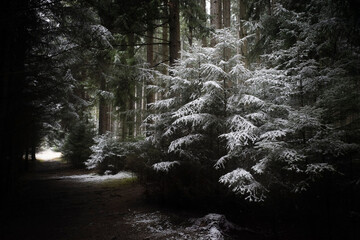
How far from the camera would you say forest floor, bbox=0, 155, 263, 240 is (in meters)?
4.68

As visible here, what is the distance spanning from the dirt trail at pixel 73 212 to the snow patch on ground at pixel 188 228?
37 centimetres

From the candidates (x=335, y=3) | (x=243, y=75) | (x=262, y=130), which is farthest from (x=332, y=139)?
(x=335, y=3)

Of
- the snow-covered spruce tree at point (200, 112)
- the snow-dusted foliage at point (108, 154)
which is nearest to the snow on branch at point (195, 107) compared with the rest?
the snow-covered spruce tree at point (200, 112)

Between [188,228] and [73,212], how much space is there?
393 cm

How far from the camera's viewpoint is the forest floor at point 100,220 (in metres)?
4.68

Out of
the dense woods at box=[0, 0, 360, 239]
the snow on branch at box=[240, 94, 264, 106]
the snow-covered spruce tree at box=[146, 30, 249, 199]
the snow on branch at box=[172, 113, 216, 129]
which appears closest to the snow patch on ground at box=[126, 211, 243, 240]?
the dense woods at box=[0, 0, 360, 239]

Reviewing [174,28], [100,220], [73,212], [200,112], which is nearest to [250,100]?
[200,112]

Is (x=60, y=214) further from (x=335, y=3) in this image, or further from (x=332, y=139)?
(x=335, y=3)

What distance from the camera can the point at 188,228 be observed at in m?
4.86

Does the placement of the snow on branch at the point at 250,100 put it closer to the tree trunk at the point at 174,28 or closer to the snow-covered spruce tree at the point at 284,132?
the snow-covered spruce tree at the point at 284,132

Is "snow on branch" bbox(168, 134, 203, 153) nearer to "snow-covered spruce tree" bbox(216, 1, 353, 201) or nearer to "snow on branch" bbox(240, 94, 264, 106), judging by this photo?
"snow-covered spruce tree" bbox(216, 1, 353, 201)

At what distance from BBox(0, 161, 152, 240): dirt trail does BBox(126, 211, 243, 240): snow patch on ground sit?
374mm

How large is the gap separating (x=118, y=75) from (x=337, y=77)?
8784mm

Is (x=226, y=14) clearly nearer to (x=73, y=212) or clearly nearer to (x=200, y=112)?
(x=200, y=112)
